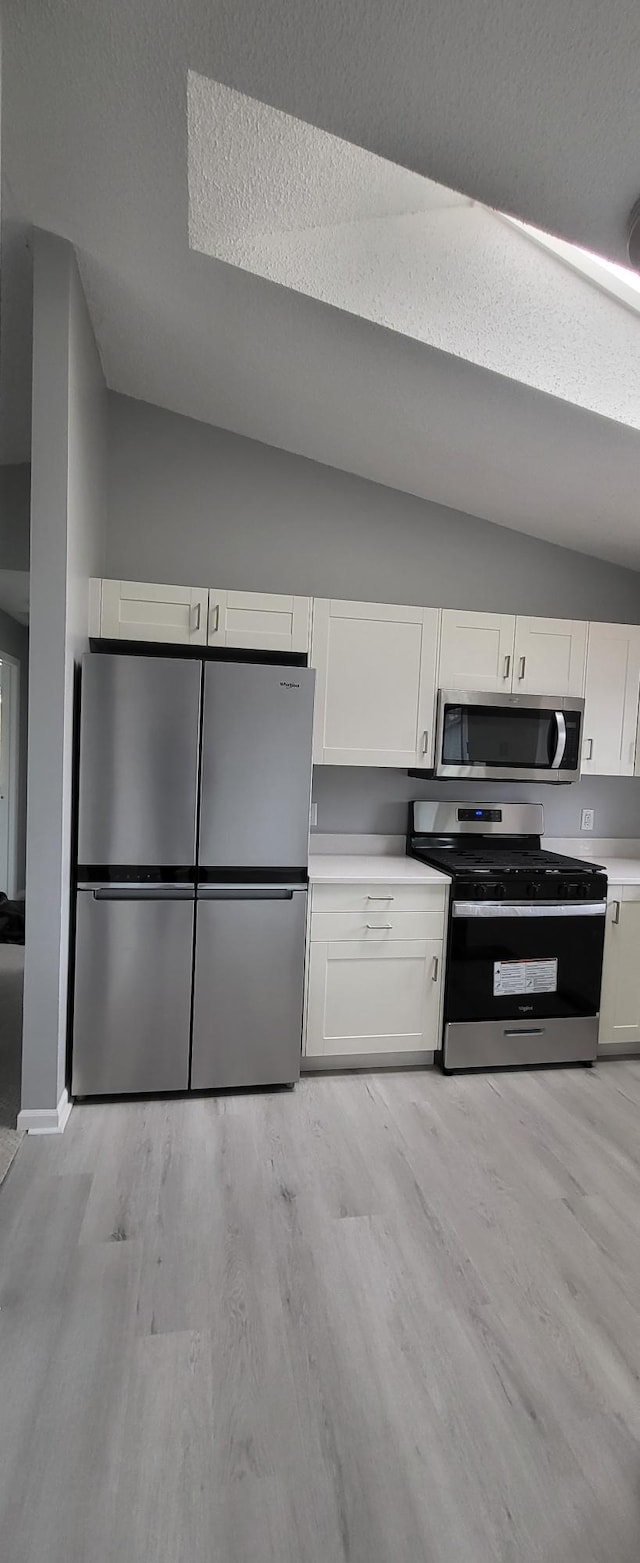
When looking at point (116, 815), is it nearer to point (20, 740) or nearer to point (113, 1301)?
point (113, 1301)

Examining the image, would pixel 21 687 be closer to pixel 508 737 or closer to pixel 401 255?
pixel 508 737

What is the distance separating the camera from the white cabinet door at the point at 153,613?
2.88 meters

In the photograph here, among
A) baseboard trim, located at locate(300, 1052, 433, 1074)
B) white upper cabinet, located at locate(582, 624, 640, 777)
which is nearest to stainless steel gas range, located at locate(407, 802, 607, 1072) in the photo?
baseboard trim, located at locate(300, 1052, 433, 1074)

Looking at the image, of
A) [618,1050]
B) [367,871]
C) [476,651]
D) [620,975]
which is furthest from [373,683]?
[618,1050]

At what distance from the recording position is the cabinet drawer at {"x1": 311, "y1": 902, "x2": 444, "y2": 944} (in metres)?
2.95

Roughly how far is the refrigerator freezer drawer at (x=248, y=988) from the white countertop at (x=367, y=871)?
7.2 inches

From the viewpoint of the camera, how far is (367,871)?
120 inches

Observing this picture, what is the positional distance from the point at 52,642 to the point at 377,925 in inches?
62.4

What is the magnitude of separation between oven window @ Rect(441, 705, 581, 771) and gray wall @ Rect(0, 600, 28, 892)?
203 centimetres

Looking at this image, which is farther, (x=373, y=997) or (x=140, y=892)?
(x=373, y=997)

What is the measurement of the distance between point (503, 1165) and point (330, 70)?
2.82 m

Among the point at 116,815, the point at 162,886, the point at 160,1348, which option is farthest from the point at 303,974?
the point at 160,1348

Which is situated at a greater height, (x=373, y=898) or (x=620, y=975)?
(x=373, y=898)

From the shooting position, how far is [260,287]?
7.18 feet
